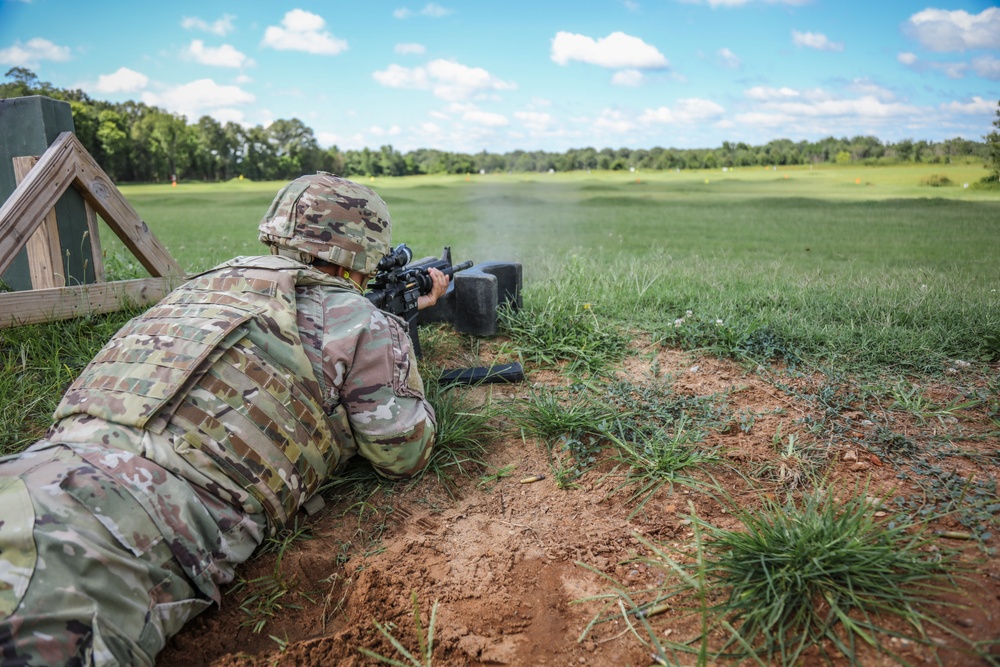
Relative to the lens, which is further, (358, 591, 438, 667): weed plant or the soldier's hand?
the soldier's hand

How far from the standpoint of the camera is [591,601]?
2234mm

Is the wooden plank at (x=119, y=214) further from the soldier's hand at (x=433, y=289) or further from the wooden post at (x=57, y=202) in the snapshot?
the soldier's hand at (x=433, y=289)

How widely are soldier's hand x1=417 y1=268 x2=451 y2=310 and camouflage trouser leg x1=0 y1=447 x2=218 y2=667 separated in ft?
5.79

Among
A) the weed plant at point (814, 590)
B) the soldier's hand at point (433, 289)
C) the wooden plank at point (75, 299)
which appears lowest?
the weed plant at point (814, 590)

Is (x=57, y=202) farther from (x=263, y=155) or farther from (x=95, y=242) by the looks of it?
(x=263, y=155)

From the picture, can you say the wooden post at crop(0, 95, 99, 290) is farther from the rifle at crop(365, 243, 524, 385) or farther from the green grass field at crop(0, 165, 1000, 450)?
the rifle at crop(365, 243, 524, 385)

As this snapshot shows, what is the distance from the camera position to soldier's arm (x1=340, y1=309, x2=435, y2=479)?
256 cm

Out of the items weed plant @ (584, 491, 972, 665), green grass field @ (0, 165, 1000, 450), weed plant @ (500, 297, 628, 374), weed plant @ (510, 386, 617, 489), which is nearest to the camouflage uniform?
weed plant @ (510, 386, 617, 489)

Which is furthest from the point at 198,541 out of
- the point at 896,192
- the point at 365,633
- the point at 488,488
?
the point at 896,192

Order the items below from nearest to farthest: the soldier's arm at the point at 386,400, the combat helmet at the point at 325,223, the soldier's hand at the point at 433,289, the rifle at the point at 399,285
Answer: the soldier's arm at the point at 386,400
the combat helmet at the point at 325,223
the rifle at the point at 399,285
the soldier's hand at the point at 433,289

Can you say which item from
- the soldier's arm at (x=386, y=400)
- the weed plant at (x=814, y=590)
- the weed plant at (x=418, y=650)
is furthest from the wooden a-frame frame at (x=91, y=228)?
the weed plant at (x=814, y=590)

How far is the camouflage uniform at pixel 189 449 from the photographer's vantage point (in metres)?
1.75

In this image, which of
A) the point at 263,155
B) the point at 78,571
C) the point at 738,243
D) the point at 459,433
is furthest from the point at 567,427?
the point at 263,155

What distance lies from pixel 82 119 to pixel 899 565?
430 inches
